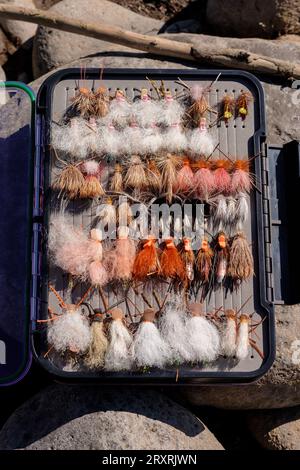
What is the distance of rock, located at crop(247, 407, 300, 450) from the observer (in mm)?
3500

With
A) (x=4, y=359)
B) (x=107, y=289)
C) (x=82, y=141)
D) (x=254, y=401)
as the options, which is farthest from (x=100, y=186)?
(x=254, y=401)

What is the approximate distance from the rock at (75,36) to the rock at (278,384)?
2.00m

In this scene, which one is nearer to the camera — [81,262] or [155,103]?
[81,262]

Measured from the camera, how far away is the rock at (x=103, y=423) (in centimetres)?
316

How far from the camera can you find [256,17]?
3971 mm

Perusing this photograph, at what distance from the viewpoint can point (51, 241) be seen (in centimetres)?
311

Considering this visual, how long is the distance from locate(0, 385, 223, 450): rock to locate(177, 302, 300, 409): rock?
168 millimetres

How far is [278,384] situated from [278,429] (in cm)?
33

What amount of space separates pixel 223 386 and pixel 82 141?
1508mm

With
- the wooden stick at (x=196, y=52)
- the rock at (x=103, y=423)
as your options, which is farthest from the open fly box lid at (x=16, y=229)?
the wooden stick at (x=196, y=52)

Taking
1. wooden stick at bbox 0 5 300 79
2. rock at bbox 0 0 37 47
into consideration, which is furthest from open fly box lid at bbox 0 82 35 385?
rock at bbox 0 0 37 47

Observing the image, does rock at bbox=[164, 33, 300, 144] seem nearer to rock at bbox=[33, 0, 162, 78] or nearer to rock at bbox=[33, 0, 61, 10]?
rock at bbox=[33, 0, 162, 78]

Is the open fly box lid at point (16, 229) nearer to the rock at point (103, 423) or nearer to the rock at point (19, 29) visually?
the rock at point (103, 423)

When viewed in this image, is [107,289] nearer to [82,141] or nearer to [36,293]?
[36,293]
